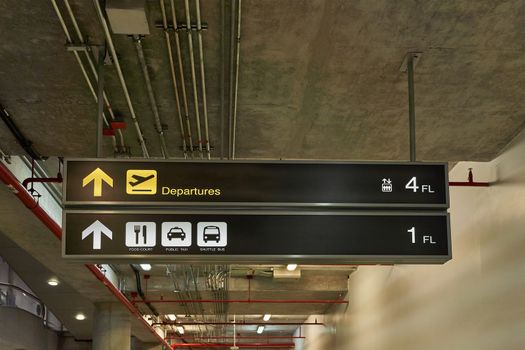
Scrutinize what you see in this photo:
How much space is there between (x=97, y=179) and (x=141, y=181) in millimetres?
265

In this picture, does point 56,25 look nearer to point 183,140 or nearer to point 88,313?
point 183,140

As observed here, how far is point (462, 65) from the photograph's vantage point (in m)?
5.32

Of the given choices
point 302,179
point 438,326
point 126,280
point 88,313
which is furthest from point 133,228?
point 88,313

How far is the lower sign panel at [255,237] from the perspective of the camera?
4.45 metres

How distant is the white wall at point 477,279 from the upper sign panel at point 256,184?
2.05 meters

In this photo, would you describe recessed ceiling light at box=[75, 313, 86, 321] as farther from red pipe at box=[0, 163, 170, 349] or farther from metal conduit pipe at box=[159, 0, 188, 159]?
metal conduit pipe at box=[159, 0, 188, 159]

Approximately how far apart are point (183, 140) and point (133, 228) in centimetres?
219

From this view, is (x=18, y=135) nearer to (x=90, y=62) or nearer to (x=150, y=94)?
(x=150, y=94)

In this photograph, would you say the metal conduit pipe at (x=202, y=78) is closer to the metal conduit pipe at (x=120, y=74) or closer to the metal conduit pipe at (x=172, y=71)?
the metal conduit pipe at (x=172, y=71)

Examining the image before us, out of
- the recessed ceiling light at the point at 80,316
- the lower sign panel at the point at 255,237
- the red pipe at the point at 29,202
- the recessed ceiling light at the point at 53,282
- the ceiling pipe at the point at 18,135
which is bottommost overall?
the lower sign panel at the point at 255,237

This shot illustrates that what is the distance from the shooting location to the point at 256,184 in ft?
15.2

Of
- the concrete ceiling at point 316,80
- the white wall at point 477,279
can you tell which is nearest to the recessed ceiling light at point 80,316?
the white wall at point 477,279

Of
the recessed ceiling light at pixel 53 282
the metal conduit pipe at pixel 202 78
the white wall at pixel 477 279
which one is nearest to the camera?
the metal conduit pipe at pixel 202 78

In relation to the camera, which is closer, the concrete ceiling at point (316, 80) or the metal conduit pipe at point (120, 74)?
the metal conduit pipe at point (120, 74)
